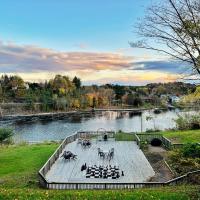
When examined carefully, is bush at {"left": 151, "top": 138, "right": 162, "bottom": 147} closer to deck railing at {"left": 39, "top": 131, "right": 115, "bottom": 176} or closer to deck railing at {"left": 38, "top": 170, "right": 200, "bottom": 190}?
deck railing at {"left": 39, "top": 131, "right": 115, "bottom": 176}

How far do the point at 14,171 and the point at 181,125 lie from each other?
1079 inches

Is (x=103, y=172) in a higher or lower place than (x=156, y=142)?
lower

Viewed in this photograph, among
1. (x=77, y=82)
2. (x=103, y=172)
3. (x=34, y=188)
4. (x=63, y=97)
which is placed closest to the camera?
(x=34, y=188)

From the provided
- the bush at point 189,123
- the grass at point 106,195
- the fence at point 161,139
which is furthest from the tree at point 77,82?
the grass at point 106,195

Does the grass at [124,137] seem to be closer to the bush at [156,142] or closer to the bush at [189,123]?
the bush at [156,142]

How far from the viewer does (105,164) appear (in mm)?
26234

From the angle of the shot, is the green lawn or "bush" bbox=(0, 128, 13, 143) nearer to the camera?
the green lawn

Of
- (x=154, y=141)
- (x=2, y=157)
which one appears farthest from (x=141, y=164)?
(x=2, y=157)

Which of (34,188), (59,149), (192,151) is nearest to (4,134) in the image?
(59,149)

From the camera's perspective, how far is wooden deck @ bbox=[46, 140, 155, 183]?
859 inches

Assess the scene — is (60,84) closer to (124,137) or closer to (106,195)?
(124,137)

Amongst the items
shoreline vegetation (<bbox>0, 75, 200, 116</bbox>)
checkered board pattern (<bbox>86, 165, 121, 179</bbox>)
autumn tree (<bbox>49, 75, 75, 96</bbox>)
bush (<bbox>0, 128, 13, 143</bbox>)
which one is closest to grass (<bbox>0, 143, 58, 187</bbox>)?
checkered board pattern (<bbox>86, 165, 121, 179</bbox>)

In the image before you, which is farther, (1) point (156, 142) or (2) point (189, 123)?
(2) point (189, 123)

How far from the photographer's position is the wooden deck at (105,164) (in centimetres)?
2183
